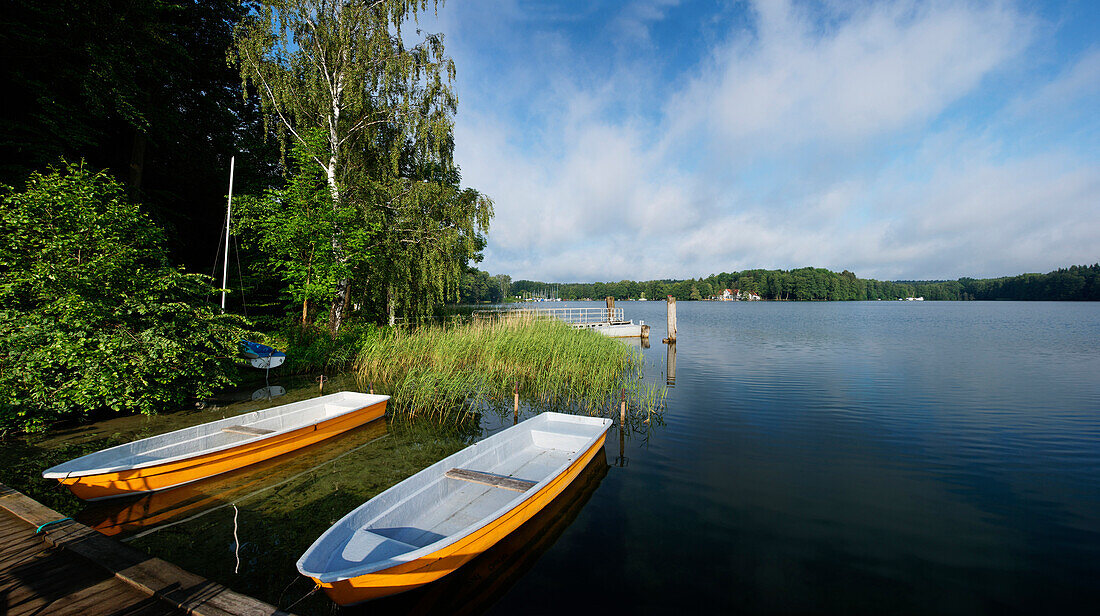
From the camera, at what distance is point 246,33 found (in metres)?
13.5

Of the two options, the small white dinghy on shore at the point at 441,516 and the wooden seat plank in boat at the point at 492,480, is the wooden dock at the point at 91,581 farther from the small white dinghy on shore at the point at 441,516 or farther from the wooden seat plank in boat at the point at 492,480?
the wooden seat plank in boat at the point at 492,480

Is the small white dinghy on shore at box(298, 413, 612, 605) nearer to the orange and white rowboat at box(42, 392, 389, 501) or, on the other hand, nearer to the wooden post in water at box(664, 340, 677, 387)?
the orange and white rowboat at box(42, 392, 389, 501)

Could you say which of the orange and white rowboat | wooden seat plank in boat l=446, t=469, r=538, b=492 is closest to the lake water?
the orange and white rowboat

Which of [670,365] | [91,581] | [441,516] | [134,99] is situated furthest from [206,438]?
[670,365]

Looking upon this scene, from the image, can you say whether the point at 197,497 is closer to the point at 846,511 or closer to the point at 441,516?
the point at 441,516

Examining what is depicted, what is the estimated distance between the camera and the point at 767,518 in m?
5.14

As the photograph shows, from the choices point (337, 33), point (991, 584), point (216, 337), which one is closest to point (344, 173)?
point (337, 33)

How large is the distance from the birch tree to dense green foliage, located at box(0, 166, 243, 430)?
574 centimetres

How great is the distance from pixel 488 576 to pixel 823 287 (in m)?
122

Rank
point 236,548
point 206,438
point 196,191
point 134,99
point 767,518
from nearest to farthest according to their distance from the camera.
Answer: point 236,548 < point 767,518 < point 206,438 < point 134,99 < point 196,191

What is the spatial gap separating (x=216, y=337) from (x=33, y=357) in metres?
2.11

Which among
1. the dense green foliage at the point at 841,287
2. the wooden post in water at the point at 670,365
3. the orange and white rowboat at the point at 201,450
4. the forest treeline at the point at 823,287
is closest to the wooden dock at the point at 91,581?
the orange and white rowboat at the point at 201,450

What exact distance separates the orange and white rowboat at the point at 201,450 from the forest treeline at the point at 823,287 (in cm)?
6363

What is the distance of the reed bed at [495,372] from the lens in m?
9.34
